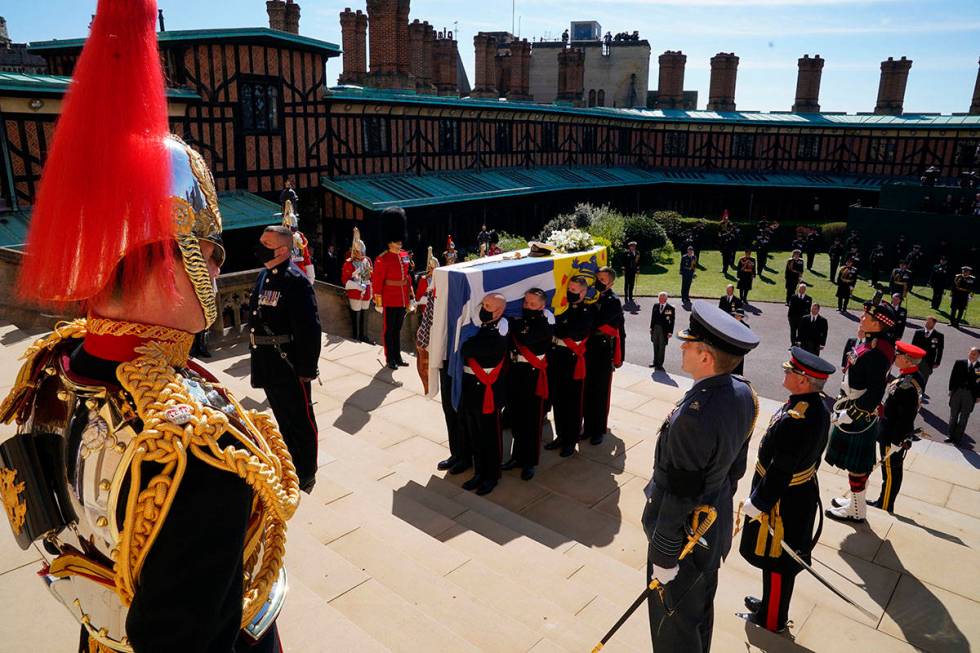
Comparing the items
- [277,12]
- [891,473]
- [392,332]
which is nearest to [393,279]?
[392,332]

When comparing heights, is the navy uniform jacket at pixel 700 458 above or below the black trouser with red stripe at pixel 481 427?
above

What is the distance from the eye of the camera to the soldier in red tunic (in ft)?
33.2

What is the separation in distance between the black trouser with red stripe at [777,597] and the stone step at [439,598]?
2009mm

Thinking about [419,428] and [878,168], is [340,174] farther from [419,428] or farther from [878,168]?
[878,168]

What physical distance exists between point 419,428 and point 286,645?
4.87 m

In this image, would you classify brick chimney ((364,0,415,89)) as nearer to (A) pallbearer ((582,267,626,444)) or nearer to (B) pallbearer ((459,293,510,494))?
(A) pallbearer ((582,267,626,444))

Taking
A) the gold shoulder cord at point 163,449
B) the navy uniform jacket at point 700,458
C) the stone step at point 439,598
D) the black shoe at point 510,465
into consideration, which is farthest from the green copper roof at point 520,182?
the gold shoulder cord at point 163,449

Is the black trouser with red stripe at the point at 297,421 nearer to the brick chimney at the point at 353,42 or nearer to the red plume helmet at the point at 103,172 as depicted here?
the red plume helmet at the point at 103,172

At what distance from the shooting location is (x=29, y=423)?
185 centimetres

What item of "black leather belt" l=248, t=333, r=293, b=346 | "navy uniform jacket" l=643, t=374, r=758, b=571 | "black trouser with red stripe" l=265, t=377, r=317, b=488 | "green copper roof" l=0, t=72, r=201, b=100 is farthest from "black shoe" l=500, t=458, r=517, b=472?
"green copper roof" l=0, t=72, r=201, b=100

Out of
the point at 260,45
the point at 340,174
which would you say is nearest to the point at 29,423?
the point at 260,45

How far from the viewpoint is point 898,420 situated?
6777 millimetres

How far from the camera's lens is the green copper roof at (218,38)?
15.9m

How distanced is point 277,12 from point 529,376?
87.7ft
